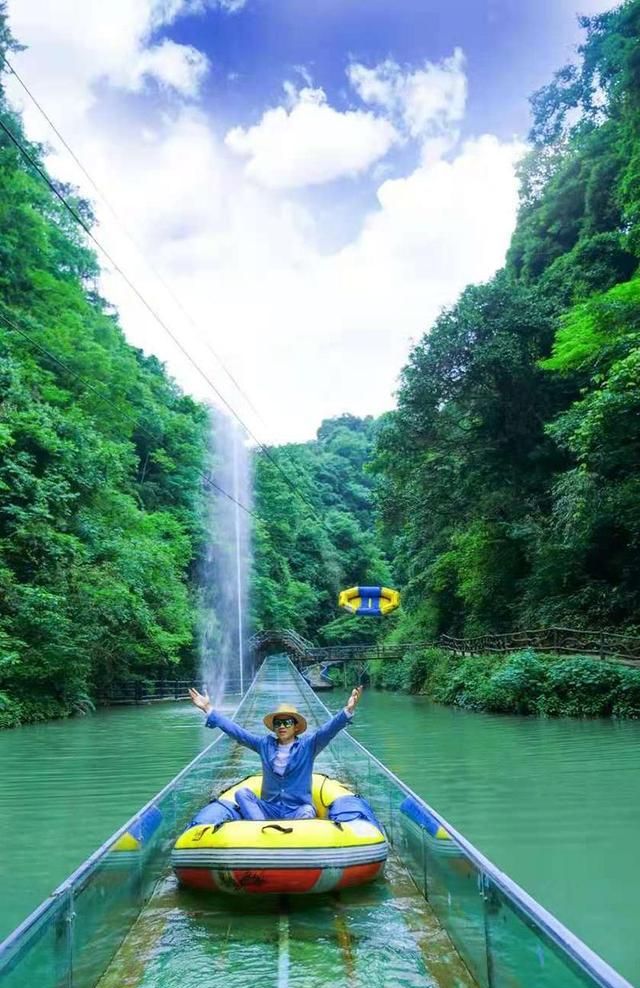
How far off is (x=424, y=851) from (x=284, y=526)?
55789 mm

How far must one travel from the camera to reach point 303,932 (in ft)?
17.2

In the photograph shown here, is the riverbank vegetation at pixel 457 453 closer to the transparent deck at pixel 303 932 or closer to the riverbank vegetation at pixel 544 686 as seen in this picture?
the riverbank vegetation at pixel 544 686

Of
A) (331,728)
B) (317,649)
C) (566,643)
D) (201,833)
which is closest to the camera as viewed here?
(201,833)

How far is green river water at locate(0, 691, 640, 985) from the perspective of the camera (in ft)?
21.0

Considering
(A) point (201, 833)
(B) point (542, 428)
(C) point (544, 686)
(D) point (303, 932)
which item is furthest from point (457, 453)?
(D) point (303, 932)

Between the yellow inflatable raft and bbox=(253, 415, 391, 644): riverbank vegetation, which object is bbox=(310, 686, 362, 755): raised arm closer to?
the yellow inflatable raft

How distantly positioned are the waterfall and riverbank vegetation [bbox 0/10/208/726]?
264 inches

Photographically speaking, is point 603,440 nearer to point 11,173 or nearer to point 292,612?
point 11,173

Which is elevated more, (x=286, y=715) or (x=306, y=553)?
(x=306, y=553)

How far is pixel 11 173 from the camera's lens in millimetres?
29516

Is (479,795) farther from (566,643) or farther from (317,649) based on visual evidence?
(317,649)

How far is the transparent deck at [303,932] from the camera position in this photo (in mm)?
3299

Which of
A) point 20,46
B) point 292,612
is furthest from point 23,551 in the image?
point 292,612

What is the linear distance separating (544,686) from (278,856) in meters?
15.3
